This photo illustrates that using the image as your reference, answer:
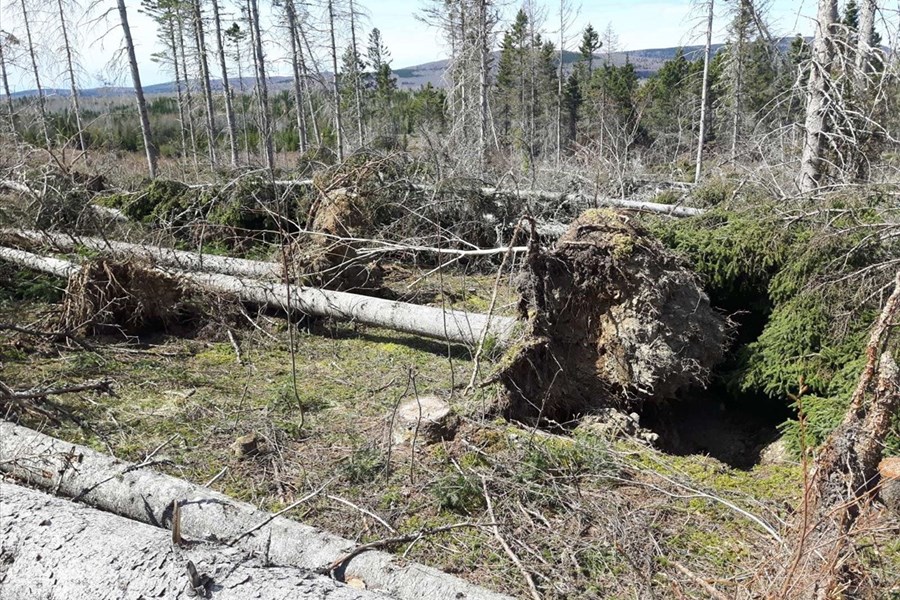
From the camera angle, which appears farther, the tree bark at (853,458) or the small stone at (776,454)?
the small stone at (776,454)

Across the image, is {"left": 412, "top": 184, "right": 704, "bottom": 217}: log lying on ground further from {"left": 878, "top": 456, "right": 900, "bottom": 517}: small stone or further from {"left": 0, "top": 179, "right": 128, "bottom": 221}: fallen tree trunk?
{"left": 878, "top": 456, "right": 900, "bottom": 517}: small stone

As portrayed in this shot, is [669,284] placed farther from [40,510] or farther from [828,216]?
[40,510]

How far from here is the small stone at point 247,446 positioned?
4.59m

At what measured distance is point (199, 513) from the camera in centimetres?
354

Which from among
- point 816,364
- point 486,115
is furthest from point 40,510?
point 486,115

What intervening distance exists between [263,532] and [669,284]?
11.8 ft

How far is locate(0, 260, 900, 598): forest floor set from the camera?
3463mm

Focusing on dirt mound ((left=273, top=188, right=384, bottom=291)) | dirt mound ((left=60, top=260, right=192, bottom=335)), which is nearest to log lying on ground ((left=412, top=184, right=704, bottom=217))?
dirt mound ((left=273, top=188, right=384, bottom=291))

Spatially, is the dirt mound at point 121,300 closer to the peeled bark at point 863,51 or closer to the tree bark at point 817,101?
the tree bark at point 817,101

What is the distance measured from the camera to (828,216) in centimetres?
557

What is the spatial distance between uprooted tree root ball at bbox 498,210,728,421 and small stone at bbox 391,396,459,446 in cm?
63

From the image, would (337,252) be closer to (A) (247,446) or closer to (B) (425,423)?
(A) (247,446)

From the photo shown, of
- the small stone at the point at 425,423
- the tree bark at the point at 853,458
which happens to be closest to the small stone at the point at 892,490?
the tree bark at the point at 853,458

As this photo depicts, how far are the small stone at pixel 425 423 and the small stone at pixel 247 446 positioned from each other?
0.97 metres
